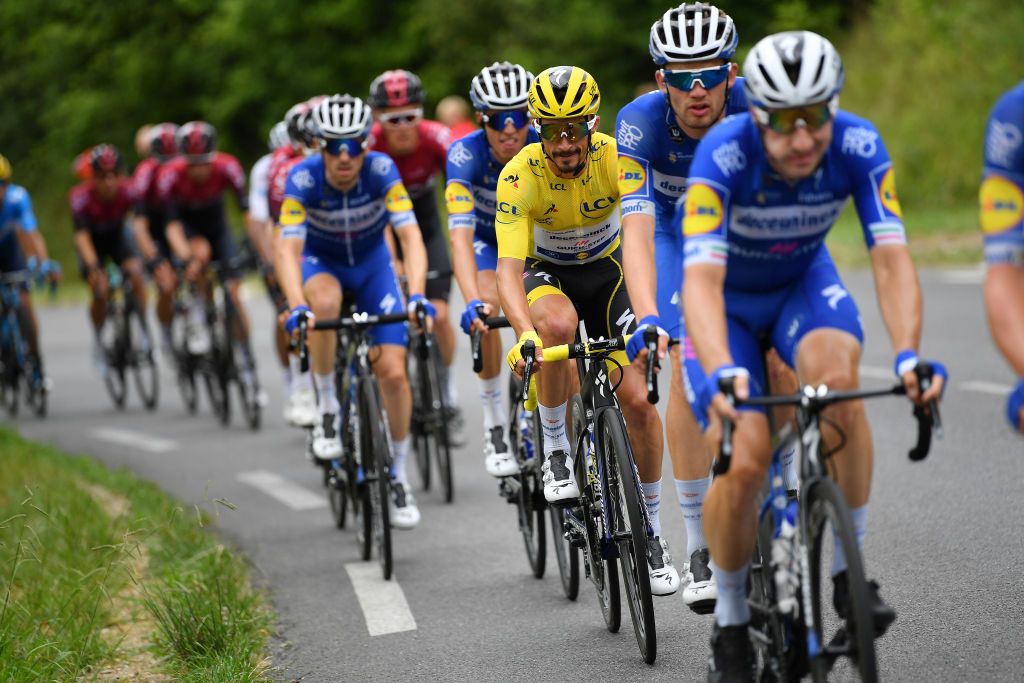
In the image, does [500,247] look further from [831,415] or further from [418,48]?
[418,48]

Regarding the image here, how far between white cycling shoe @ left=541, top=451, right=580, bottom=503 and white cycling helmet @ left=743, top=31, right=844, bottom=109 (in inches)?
95.3

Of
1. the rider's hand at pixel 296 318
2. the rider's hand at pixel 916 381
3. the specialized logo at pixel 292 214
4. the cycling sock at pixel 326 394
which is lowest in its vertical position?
the cycling sock at pixel 326 394

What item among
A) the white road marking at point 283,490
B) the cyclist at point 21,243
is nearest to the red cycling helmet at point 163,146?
the cyclist at point 21,243

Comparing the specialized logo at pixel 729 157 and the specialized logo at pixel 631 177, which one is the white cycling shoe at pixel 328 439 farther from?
the specialized logo at pixel 729 157

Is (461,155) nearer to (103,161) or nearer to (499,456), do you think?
(499,456)

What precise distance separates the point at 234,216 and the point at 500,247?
31281 millimetres

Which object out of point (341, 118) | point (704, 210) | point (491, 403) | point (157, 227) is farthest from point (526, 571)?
point (157, 227)

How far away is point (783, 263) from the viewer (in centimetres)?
468

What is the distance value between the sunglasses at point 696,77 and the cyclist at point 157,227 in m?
9.32

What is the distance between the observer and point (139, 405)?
51.7 feet

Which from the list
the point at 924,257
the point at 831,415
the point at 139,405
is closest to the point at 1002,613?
the point at 831,415

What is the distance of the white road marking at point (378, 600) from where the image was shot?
21.3 ft

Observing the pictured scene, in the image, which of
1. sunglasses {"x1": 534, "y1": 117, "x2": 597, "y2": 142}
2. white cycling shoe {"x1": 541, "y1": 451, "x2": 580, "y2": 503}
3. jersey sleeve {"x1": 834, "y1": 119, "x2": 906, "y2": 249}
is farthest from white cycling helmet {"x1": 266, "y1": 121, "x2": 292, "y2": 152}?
jersey sleeve {"x1": 834, "y1": 119, "x2": 906, "y2": 249}

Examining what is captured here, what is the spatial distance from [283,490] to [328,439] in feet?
5.99
